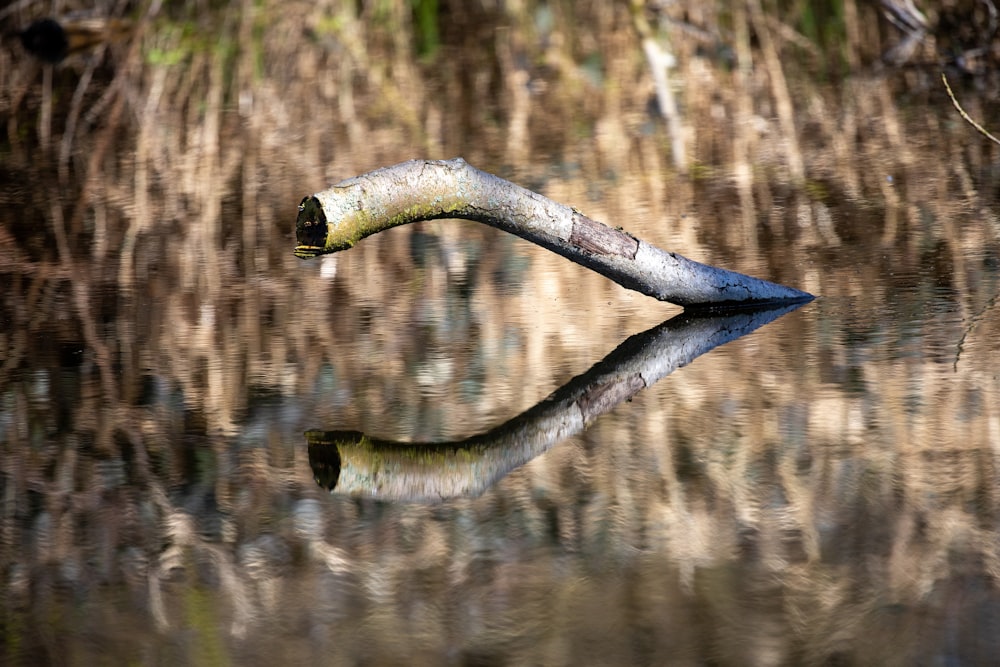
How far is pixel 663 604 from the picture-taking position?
1.70 meters

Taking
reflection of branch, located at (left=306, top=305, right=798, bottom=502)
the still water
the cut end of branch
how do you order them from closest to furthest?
the still water
reflection of branch, located at (left=306, top=305, right=798, bottom=502)
the cut end of branch

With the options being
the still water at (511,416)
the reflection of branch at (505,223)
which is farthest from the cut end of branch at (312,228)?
the still water at (511,416)

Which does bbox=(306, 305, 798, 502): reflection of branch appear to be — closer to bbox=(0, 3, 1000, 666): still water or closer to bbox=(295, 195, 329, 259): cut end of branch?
bbox=(0, 3, 1000, 666): still water

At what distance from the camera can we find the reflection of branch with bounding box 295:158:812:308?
7.77 feet

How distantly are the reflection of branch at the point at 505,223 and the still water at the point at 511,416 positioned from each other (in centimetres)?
8

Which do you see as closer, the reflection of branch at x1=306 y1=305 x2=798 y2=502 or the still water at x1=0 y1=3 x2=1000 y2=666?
the still water at x1=0 y1=3 x2=1000 y2=666

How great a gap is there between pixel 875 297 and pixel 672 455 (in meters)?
A: 0.88

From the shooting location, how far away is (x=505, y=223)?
2.57 metres

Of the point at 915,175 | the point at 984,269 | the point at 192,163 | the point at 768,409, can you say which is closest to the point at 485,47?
the point at 192,163

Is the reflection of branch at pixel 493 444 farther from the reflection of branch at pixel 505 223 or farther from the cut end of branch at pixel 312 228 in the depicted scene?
the cut end of branch at pixel 312 228

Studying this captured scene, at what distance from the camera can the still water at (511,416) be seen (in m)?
1.69

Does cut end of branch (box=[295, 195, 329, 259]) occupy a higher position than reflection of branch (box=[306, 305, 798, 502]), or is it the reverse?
cut end of branch (box=[295, 195, 329, 259])

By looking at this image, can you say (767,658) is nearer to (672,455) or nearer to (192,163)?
(672,455)

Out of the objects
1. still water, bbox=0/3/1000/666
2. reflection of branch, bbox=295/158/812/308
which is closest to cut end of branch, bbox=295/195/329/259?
reflection of branch, bbox=295/158/812/308
